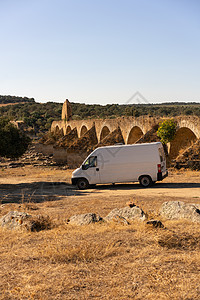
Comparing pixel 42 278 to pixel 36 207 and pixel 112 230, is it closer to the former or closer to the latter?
pixel 112 230

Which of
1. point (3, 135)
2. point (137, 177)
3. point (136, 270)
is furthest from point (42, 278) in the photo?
point (3, 135)

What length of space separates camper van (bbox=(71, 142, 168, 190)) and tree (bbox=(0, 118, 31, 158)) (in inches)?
211

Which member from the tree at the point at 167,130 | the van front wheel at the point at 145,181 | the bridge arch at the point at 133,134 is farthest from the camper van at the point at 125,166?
the bridge arch at the point at 133,134

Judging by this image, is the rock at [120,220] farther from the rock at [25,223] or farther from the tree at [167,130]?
the tree at [167,130]

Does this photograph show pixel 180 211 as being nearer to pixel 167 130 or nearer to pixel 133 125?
pixel 167 130

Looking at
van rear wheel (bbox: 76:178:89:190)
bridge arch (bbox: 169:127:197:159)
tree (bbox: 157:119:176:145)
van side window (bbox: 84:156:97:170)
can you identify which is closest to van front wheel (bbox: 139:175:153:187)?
van side window (bbox: 84:156:97:170)

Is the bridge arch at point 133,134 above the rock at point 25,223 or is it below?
above

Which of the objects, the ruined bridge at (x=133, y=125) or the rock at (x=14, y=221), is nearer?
the rock at (x=14, y=221)

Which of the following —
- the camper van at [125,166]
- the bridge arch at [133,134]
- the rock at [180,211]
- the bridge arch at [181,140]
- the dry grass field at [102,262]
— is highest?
the bridge arch at [133,134]

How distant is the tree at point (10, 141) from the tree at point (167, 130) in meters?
8.67

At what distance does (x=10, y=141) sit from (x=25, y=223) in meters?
12.3

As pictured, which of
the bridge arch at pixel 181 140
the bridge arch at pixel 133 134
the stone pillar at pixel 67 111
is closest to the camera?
the bridge arch at pixel 181 140

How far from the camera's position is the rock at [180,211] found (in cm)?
560

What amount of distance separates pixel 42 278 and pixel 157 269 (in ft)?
4.69
